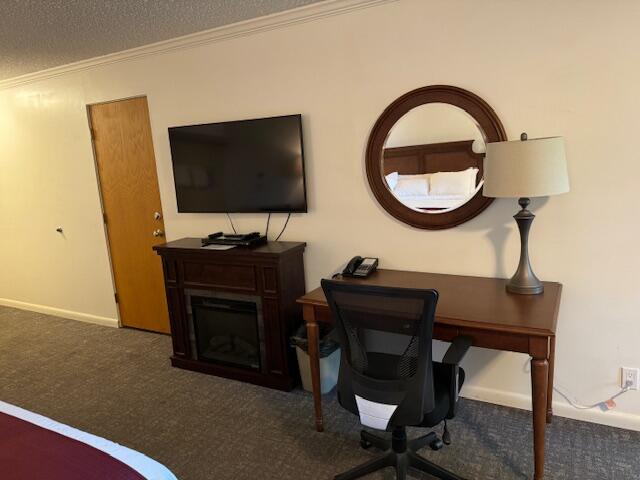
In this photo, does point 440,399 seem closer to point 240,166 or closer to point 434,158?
point 434,158

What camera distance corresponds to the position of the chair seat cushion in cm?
173

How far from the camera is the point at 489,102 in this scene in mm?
2297

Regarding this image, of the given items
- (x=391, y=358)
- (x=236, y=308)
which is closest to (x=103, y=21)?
(x=236, y=308)

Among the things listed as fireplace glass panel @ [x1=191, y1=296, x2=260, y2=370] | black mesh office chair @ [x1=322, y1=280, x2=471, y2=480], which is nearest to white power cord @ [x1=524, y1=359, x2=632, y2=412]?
black mesh office chair @ [x1=322, y1=280, x2=471, y2=480]

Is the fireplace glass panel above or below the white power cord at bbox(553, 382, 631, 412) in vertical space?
above

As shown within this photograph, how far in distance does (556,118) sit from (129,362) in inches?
132

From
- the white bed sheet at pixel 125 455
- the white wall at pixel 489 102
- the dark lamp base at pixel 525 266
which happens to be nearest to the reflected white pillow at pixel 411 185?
the white wall at pixel 489 102

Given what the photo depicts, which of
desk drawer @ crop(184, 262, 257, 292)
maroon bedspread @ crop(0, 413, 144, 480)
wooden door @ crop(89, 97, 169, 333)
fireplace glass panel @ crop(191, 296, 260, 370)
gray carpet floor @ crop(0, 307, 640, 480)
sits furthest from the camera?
→ wooden door @ crop(89, 97, 169, 333)

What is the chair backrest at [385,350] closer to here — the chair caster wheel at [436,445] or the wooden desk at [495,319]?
the wooden desk at [495,319]

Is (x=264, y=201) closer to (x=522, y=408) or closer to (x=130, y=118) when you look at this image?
(x=130, y=118)

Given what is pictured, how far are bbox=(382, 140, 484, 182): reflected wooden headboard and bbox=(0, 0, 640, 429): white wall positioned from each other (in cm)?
20

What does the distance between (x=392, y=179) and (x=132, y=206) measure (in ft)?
7.85

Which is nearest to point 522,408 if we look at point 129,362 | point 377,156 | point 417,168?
point 417,168

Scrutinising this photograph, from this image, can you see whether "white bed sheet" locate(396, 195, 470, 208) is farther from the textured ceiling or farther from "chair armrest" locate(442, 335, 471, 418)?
the textured ceiling
